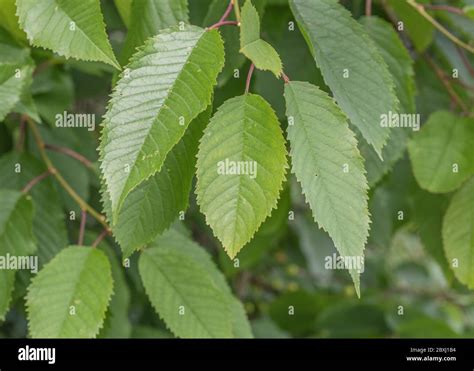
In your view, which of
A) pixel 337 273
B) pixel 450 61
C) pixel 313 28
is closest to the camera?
pixel 313 28

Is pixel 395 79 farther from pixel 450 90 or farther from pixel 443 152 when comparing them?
pixel 450 90

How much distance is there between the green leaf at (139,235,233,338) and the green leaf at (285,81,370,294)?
0.35m

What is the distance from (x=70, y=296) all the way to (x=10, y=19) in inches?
16.0

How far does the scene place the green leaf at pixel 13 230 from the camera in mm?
1062

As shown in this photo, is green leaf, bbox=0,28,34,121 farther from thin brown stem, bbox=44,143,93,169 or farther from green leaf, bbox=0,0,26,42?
thin brown stem, bbox=44,143,93,169

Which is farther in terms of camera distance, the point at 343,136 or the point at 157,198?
the point at 157,198

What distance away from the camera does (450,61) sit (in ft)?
5.25

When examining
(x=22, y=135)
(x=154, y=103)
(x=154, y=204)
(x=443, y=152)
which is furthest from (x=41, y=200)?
(x=443, y=152)

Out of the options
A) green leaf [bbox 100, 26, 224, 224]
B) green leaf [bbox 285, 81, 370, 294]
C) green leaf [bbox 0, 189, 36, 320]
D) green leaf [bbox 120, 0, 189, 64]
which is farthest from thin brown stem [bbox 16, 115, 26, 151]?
green leaf [bbox 285, 81, 370, 294]

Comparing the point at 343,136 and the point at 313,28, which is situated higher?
the point at 313,28

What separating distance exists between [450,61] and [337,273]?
55.0 inches

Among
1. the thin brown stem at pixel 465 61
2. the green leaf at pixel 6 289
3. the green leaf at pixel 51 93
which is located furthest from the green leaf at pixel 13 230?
the thin brown stem at pixel 465 61
